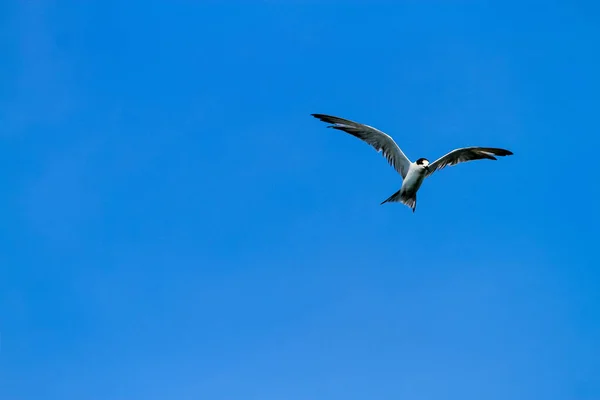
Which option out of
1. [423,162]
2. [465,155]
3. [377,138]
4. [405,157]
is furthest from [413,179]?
[465,155]

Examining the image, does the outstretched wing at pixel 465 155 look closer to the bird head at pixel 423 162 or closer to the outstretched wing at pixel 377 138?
the bird head at pixel 423 162

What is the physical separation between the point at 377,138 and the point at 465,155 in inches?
140

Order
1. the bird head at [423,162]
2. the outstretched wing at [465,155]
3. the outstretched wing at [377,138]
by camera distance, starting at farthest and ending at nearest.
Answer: the outstretched wing at [465,155]
the outstretched wing at [377,138]
the bird head at [423,162]

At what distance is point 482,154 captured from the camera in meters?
24.3

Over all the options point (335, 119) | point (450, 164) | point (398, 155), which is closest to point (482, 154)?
point (450, 164)

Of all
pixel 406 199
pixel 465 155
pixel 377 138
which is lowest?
pixel 406 199

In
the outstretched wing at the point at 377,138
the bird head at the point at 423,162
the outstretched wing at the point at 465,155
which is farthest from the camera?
the outstretched wing at the point at 465,155

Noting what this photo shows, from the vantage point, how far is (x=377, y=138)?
24344 mm

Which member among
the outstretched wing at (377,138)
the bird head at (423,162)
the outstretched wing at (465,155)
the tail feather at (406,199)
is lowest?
the tail feather at (406,199)

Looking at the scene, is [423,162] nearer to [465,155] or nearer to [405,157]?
[405,157]

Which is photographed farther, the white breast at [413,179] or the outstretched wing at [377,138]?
the outstretched wing at [377,138]

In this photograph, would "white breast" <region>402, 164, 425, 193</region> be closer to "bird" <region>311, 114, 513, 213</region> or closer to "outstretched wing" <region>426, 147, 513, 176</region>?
"bird" <region>311, 114, 513, 213</region>

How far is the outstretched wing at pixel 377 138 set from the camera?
23.8 metres

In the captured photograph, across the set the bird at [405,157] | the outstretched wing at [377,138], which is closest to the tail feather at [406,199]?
the bird at [405,157]
